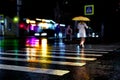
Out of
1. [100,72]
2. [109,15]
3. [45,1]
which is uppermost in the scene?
[45,1]

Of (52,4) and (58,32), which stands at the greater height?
(52,4)

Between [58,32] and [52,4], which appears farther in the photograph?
[52,4]

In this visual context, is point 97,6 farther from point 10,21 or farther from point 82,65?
point 82,65

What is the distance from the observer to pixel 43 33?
48.3m

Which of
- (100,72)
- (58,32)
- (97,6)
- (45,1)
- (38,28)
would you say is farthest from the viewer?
(45,1)

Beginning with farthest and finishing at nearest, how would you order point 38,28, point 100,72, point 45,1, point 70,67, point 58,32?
point 45,1 < point 38,28 < point 58,32 < point 70,67 < point 100,72

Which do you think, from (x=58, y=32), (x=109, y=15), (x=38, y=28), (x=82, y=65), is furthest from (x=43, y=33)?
(x=82, y=65)

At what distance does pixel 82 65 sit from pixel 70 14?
39.0 meters

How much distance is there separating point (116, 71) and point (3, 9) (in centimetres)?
4112

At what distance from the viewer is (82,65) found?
1050 centimetres

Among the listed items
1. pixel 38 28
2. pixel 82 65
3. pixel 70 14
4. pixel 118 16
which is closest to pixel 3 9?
pixel 38 28

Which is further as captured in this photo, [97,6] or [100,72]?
[97,6]

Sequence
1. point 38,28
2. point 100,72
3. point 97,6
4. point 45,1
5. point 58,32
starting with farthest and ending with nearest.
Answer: point 45,1, point 38,28, point 58,32, point 97,6, point 100,72

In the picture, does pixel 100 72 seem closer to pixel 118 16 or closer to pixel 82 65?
pixel 82 65
